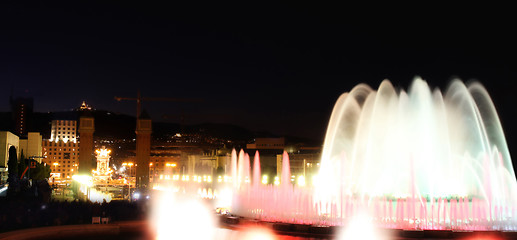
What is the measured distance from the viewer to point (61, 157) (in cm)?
15338

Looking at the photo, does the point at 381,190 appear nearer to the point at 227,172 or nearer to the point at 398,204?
the point at 398,204

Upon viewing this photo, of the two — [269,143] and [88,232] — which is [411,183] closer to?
[88,232]

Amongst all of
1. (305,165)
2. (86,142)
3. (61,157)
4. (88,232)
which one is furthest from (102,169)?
(88,232)

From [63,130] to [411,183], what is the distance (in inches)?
6650

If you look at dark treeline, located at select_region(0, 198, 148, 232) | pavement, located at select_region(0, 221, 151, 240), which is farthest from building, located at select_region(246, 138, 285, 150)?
pavement, located at select_region(0, 221, 151, 240)

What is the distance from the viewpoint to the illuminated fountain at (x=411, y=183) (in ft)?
73.3

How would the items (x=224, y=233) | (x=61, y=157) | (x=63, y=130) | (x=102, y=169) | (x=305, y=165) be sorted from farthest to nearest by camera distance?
1. (x=63, y=130)
2. (x=61, y=157)
3. (x=102, y=169)
4. (x=305, y=165)
5. (x=224, y=233)

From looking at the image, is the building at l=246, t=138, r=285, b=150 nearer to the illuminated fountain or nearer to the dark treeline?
the illuminated fountain

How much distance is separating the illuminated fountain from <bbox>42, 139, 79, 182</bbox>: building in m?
132

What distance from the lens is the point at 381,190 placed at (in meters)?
28.1

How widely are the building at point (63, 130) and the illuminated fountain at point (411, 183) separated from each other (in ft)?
520

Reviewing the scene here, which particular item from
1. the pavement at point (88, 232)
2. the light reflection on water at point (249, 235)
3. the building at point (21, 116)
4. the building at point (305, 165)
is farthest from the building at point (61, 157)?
the light reflection on water at point (249, 235)

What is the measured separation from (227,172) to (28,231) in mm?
75544

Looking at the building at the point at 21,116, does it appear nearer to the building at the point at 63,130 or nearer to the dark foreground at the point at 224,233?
the building at the point at 63,130
